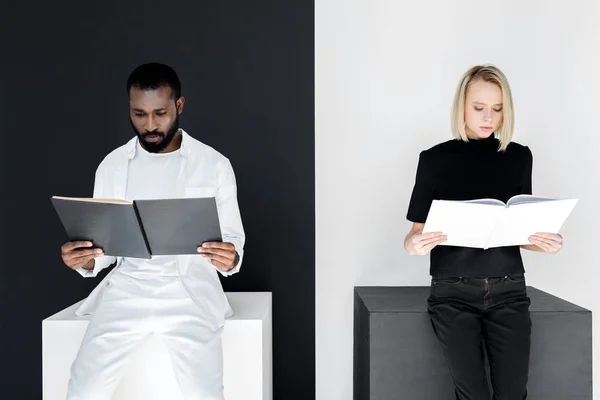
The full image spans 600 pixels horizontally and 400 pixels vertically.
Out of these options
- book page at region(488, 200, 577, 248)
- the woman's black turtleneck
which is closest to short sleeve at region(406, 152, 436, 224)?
the woman's black turtleneck

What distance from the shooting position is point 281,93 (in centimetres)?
296

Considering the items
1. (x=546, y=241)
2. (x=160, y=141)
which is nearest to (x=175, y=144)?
(x=160, y=141)

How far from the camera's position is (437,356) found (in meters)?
2.33

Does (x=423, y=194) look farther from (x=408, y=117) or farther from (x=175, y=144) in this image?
(x=175, y=144)

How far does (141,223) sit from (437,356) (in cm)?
127

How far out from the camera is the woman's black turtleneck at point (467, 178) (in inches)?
89.8

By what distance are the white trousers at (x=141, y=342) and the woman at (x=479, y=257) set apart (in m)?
0.83

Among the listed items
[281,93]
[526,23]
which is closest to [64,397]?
[281,93]

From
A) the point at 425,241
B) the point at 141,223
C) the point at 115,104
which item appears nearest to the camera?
the point at 141,223

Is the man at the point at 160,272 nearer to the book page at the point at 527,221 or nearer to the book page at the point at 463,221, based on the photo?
the book page at the point at 463,221

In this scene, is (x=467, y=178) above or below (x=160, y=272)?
above

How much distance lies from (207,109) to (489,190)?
143 centimetres

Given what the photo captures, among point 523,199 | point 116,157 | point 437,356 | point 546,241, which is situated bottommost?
point 437,356

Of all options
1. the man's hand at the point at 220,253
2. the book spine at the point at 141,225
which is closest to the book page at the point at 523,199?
the man's hand at the point at 220,253
